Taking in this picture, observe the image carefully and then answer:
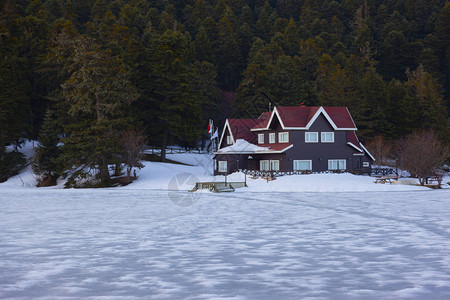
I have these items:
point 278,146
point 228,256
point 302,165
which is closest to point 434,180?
point 302,165

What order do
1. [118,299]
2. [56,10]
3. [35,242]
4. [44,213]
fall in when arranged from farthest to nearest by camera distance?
[56,10]
[44,213]
[35,242]
[118,299]

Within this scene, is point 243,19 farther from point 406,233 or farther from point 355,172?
point 406,233

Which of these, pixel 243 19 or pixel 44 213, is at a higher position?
pixel 243 19

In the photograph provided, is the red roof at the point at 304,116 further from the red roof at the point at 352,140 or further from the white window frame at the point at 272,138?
the red roof at the point at 352,140

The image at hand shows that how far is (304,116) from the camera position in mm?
56594

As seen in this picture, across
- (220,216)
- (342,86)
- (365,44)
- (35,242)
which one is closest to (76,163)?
(220,216)

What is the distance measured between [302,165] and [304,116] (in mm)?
6094

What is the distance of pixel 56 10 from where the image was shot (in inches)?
4338

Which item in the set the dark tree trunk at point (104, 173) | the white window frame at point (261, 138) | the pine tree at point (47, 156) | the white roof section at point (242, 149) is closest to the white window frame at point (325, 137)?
the white roof section at point (242, 149)

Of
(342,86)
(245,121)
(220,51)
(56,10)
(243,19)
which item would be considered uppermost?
(243,19)

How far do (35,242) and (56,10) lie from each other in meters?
107

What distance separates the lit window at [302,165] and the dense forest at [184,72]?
1943cm

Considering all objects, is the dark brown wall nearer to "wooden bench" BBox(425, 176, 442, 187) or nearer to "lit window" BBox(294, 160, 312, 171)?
"lit window" BBox(294, 160, 312, 171)

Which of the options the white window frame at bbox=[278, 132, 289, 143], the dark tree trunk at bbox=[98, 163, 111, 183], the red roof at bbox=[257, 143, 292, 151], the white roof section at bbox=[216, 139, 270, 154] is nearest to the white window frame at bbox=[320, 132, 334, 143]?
the white window frame at bbox=[278, 132, 289, 143]
